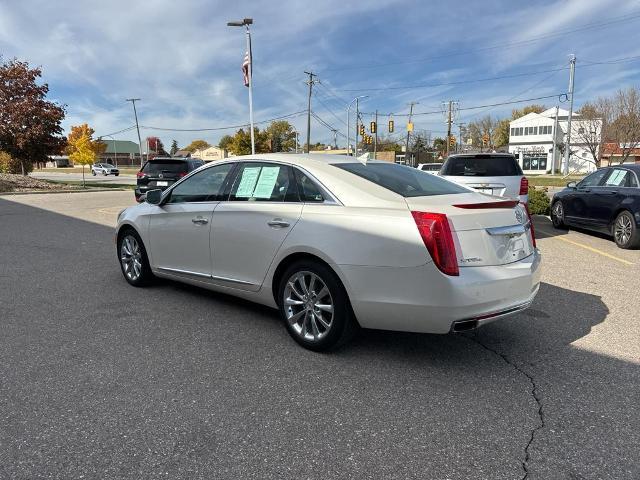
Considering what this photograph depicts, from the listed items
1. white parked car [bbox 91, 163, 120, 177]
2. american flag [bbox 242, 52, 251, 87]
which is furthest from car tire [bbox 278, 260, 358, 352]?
white parked car [bbox 91, 163, 120, 177]

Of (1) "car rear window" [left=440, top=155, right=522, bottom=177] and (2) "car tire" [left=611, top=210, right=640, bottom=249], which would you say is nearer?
(2) "car tire" [left=611, top=210, right=640, bottom=249]

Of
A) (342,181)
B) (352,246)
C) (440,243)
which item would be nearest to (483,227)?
(440,243)

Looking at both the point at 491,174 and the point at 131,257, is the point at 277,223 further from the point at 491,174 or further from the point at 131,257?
the point at 491,174

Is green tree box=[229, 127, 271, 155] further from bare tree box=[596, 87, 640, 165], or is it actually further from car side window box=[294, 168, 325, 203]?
car side window box=[294, 168, 325, 203]

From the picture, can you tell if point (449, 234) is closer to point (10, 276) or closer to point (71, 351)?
point (71, 351)

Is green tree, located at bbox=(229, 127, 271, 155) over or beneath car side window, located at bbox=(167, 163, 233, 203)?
over

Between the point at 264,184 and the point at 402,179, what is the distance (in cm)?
124

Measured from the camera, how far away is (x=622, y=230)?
343 inches

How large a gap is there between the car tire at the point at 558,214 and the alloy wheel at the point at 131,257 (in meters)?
8.92

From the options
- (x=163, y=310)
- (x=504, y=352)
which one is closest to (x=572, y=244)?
(x=504, y=352)

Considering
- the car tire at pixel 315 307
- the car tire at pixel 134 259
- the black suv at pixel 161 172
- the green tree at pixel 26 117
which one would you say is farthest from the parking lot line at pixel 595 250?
the green tree at pixel 26 117

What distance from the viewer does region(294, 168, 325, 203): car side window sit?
157 inches

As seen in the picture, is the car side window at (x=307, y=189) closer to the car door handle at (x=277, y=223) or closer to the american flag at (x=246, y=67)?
the car door handle at (x=277, y=223)

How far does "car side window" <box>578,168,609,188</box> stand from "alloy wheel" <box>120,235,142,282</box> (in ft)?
28.3
